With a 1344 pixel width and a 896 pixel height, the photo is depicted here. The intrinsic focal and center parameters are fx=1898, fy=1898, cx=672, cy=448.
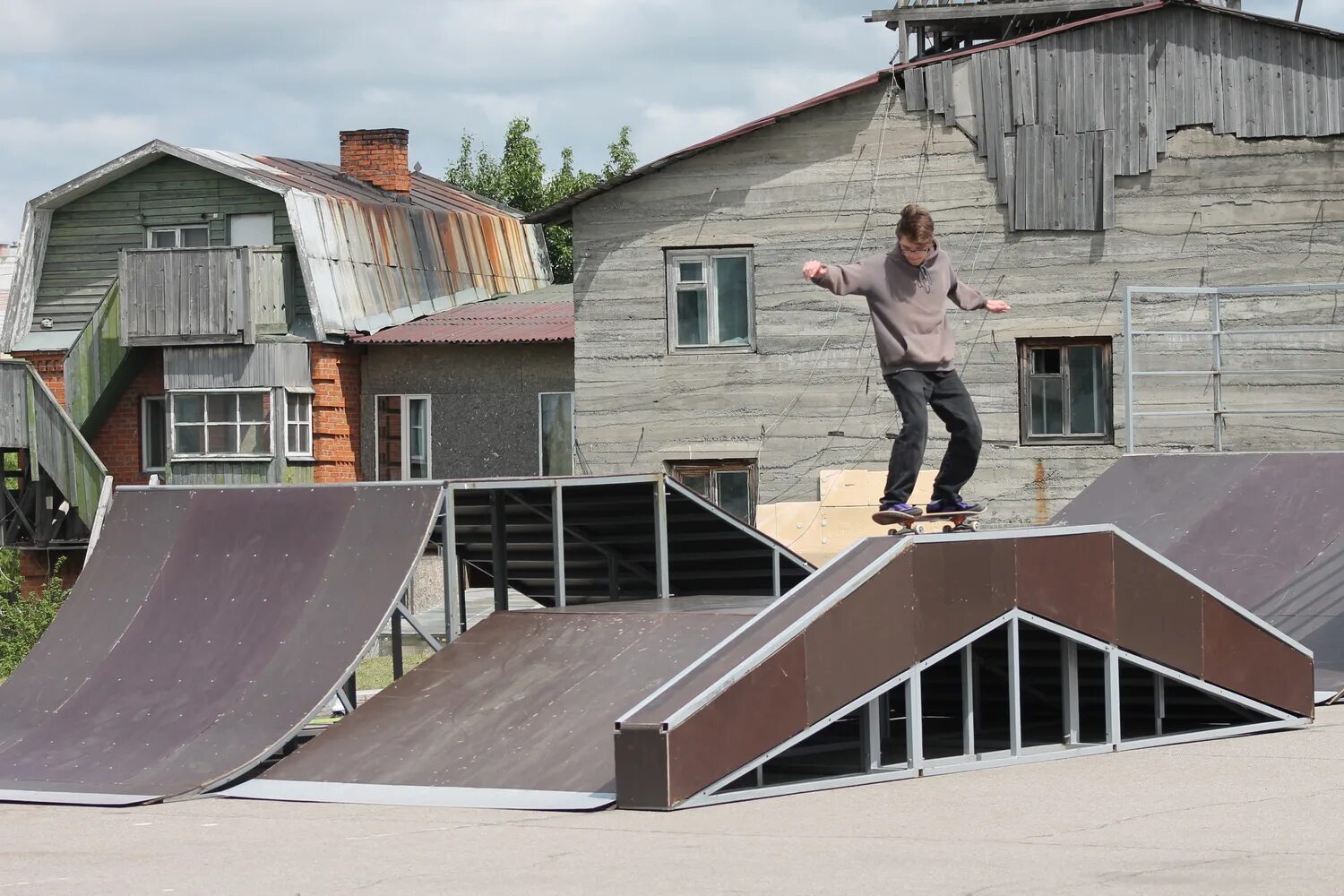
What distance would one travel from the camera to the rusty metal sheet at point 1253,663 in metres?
10.6

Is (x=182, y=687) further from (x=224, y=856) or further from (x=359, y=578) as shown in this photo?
(x=224, y=856)

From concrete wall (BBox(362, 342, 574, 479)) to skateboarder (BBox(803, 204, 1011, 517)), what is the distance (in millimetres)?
20845

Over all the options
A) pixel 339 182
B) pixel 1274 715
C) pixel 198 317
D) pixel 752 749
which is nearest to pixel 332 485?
pixel 752 749

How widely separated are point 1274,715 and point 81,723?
6738 millimetres

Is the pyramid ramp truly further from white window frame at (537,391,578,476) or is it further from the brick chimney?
the brick chimney

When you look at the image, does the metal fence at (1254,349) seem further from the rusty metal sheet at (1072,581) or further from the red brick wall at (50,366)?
the red brick wall at (50,366)

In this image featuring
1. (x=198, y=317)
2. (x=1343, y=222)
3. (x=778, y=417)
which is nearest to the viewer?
(x=1343, y=222)

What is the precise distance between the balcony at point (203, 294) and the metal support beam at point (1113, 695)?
2221 centimetres

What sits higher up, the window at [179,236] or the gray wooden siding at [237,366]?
the window at [179,236]

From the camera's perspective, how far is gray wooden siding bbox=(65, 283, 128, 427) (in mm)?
31312

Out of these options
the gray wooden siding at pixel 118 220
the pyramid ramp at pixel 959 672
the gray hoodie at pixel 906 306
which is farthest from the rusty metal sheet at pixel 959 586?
the gray wooden siding at pixel 118 220

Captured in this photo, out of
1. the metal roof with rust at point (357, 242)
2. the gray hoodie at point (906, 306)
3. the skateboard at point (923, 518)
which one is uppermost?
the metal roof with rust at point (357, 242)

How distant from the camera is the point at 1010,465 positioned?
76.0ft

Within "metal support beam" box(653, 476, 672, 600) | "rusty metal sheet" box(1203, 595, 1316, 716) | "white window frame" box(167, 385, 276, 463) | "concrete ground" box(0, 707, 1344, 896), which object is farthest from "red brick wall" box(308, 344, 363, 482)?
"concrete ground" box(0, 707, 1344, 896)
